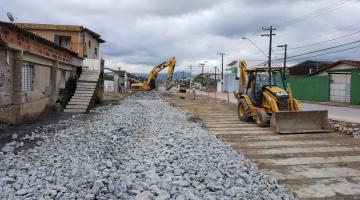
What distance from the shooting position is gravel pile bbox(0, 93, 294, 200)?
18.7 ft

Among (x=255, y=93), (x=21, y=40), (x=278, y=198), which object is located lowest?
(x=278, y=198)

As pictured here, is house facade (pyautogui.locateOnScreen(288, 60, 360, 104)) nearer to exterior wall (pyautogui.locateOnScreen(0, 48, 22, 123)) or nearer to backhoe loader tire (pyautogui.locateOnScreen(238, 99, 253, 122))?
backhoe loader tire (pyautogui.locateOnScreen(238, 99, 253, 122))

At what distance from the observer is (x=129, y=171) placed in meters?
7.30

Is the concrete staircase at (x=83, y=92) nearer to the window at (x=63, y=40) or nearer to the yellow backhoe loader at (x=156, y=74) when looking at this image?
the window at (x=63, y=40)

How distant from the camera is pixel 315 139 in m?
11.9

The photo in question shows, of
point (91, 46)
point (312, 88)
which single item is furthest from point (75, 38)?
point (312, 88)

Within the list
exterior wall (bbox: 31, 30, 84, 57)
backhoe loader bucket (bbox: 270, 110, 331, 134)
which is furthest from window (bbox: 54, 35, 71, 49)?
backhoe loader bucket (bbox: 270, 110, 331, 134)

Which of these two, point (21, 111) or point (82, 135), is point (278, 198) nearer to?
point (82, 135)

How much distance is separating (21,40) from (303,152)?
10284mm

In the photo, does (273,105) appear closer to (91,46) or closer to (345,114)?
(345,114)

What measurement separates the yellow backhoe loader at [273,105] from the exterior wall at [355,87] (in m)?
16.4

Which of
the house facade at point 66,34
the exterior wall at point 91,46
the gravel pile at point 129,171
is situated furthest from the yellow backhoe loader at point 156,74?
the gravel pile at point 129,171

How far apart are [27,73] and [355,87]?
83.7ft

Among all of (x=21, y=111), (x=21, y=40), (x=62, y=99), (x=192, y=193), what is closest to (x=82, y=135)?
(x=21, y=111)
